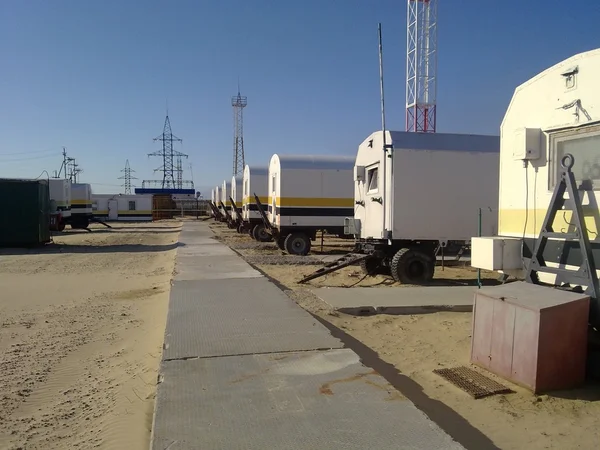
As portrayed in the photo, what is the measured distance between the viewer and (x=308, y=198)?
1817 centimetres

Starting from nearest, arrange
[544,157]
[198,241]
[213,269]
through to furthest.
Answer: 1. [544,157]
2. [213,269]
3. [198,241]

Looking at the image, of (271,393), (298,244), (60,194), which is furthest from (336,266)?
(60,194)

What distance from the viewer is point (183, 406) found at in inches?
148

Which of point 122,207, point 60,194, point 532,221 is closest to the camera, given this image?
point 532,221

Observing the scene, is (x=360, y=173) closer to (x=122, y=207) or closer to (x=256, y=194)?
(x=256, y=194)

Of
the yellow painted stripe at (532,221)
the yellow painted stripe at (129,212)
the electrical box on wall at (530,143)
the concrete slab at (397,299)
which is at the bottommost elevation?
the concrete slab at (397,299)

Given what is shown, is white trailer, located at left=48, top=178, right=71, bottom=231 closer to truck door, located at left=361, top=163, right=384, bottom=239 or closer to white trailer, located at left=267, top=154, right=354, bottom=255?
white trailer, located at left=267, top=154, right=354, bottom=255

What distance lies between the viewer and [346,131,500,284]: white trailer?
10.9m

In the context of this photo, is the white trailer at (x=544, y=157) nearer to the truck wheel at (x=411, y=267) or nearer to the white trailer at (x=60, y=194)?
the truck wheel at (x=411, y=267)

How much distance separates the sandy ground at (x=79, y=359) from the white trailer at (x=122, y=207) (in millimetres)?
41585

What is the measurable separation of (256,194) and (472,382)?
746 inches

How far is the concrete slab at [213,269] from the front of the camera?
1075 centimetres

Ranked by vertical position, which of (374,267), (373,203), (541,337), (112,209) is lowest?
(374,267)

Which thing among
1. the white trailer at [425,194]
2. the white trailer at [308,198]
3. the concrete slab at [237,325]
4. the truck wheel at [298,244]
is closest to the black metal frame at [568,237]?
the concrete slab at [237,325]
